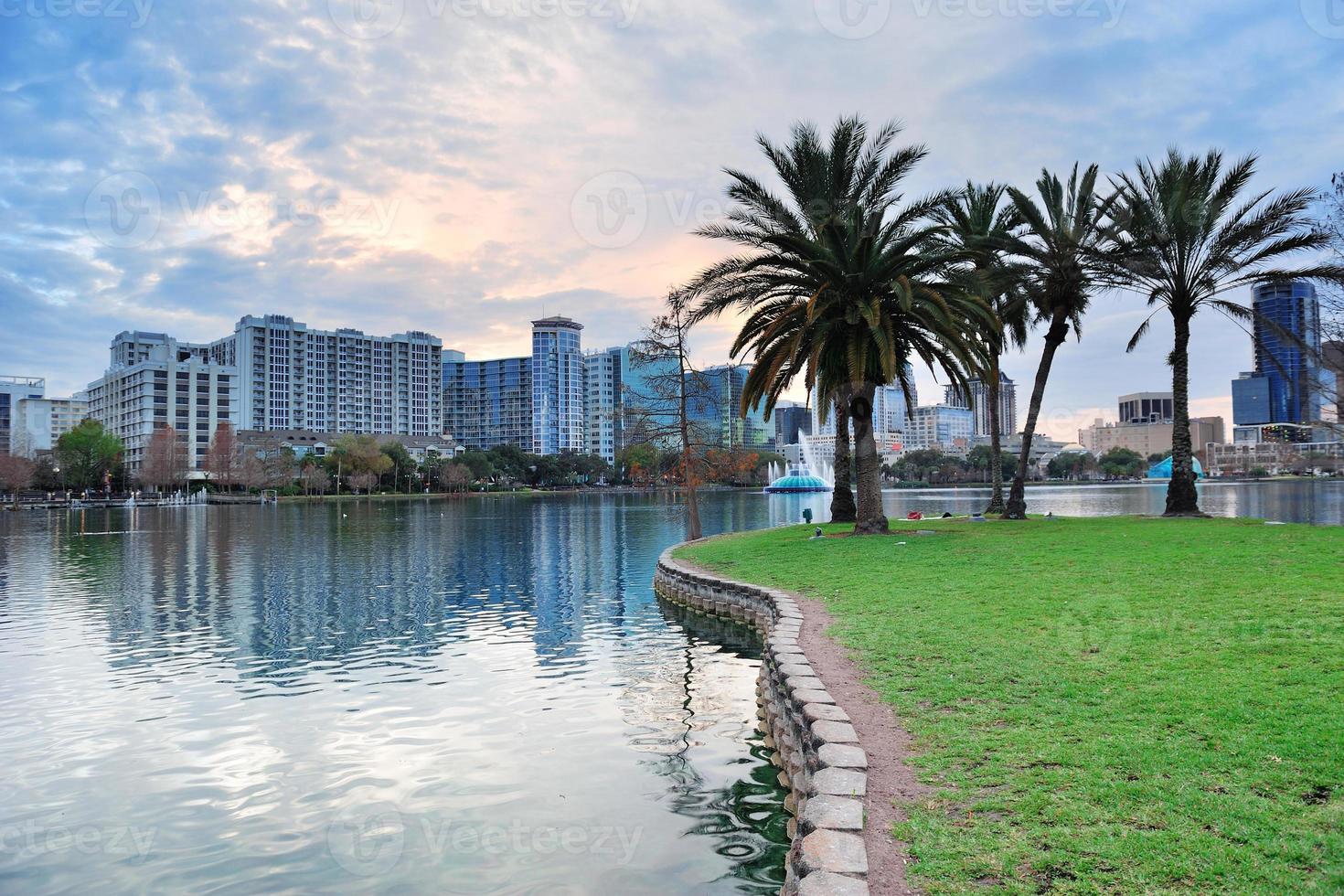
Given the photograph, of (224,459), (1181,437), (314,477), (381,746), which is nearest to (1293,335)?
(1181,437)

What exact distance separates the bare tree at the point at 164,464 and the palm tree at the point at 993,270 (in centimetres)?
12544

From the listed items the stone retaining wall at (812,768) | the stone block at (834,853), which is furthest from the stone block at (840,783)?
the stone block at (834,853)

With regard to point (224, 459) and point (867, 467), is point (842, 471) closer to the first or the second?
point (867, 467)

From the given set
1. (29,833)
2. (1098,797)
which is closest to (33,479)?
(29,833)

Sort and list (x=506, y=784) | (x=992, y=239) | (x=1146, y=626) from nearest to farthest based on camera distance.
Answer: (x=506, y=784) → (x=1146, y=626) → (x=992, y=239)

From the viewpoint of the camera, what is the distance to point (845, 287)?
80.8ft

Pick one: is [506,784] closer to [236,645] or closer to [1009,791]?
[1009,791]

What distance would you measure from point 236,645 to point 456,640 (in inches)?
166

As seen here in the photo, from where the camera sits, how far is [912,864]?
4758 mm

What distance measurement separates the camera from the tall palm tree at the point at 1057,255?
2798 centimetres

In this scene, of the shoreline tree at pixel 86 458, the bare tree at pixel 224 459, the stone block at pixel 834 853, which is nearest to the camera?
the stone block at pixel 834 853

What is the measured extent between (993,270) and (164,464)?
5095 inches

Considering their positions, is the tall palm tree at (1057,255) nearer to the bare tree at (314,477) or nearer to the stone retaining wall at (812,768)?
the stone retaining wall at (812,768)

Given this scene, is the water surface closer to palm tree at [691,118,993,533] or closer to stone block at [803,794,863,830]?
stone block at [803,794,863,830]
